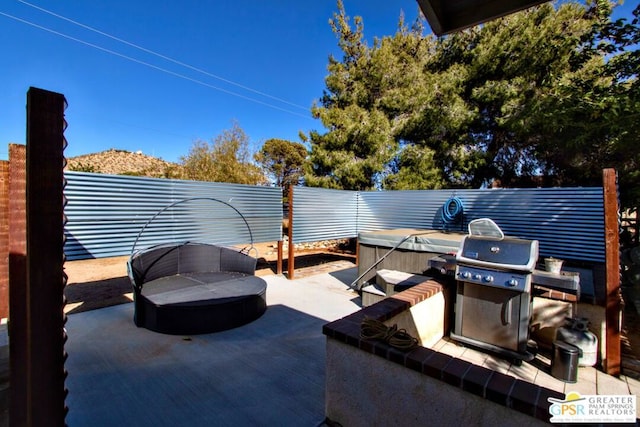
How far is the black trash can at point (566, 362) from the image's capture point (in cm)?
273

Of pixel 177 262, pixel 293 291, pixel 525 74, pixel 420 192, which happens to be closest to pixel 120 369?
pixel 177 262

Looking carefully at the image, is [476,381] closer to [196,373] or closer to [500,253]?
[500,253]

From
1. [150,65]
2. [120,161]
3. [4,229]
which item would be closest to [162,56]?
[150,65]

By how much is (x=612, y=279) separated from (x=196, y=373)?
4.28m

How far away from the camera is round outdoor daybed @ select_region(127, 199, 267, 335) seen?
372 cm

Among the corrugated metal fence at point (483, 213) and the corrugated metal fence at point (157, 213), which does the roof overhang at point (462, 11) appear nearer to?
the corrugated metal fence at point (483, 213)

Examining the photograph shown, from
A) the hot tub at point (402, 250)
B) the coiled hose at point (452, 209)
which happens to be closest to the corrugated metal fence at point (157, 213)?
the hot tub at point (402, 250)

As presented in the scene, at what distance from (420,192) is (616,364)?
4.33 meters

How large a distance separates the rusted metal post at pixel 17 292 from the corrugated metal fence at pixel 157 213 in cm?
329

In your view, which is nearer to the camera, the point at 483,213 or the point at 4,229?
the point at 4,229

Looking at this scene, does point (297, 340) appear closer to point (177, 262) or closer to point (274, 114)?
point (177, 262)

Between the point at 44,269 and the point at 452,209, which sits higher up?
the point at 452,209

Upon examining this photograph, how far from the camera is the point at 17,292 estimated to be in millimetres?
1250

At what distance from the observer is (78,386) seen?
2617 mm
